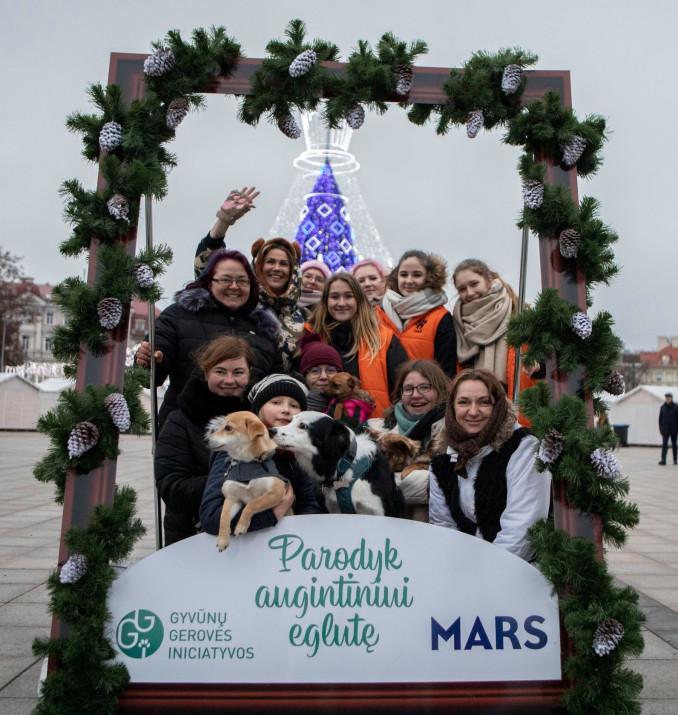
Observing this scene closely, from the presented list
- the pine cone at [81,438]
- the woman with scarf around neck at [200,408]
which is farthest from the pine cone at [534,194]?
the pine cone at [81,438]

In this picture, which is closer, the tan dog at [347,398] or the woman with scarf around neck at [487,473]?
the woman with scarf around neck at [487,473]

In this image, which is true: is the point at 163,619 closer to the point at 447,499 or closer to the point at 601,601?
the point at 447,499

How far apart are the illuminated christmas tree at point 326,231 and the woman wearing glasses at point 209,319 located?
6.71 meters

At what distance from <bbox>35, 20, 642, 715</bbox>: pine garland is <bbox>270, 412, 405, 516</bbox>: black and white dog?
1.88ft

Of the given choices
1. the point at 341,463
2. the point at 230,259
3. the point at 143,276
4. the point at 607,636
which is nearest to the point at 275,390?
the point at 341,463

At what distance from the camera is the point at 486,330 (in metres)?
4.34

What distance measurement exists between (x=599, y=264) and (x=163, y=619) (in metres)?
2.09

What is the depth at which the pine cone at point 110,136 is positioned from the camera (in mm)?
3078

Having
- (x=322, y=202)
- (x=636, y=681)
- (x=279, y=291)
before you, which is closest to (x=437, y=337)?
(x=279, y=291)

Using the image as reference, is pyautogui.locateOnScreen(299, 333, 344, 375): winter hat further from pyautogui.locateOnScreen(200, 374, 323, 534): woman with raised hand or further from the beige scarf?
the beige scarf

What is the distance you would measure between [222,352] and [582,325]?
4.80 feet

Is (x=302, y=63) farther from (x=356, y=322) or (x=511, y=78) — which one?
(x=356, y=322)

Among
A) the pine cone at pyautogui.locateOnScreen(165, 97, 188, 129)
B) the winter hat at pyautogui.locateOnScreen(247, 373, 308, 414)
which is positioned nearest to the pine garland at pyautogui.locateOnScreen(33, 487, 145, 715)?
the winter hat at pyautogui.locateOnScreen(247, 373, 308, 414)

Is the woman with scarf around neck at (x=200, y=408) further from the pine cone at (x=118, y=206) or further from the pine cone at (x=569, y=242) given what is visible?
the pine cone at (x=569, y=242)
